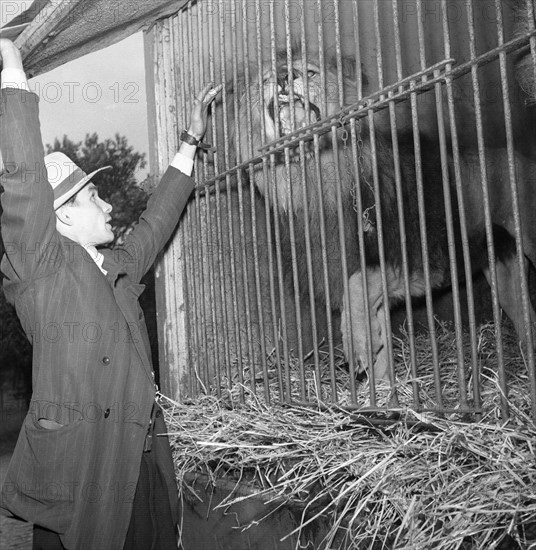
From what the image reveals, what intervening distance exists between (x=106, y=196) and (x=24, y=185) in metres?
2.94

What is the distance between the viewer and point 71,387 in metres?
2.42

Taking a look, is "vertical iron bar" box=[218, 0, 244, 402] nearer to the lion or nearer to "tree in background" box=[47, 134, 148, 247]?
the lion

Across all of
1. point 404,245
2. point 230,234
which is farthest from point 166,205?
point 404,245

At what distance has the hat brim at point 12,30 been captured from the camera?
3.06m

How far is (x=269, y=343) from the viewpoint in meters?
3.90

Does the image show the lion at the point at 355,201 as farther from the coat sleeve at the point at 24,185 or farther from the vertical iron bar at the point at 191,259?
the coat sleeve at the point at 24,185

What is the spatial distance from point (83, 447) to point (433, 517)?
1185 millimetres

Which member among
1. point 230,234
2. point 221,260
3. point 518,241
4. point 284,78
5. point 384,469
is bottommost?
point 384,469

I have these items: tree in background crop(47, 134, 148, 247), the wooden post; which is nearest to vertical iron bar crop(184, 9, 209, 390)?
the wooden post

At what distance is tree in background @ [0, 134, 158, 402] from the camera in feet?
16.7

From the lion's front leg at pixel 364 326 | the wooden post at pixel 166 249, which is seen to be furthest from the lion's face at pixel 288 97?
the lion's front leg at pixel 364 326

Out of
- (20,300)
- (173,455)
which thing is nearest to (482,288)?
(173,455)

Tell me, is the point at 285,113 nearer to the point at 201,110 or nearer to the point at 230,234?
the point at 201,110

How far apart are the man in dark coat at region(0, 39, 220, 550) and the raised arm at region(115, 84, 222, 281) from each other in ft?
1.04
